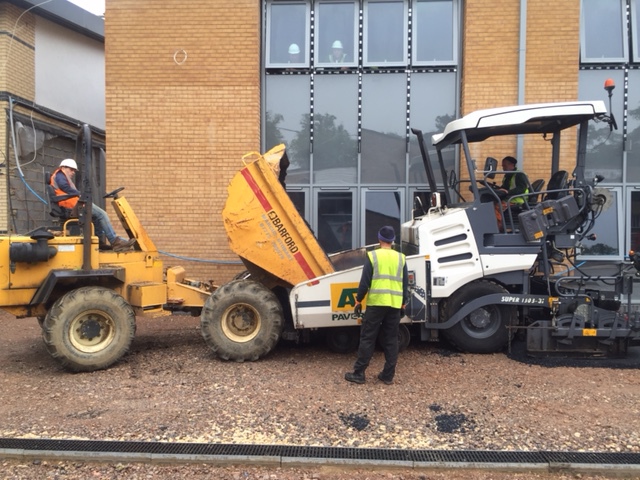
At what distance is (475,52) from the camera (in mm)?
8938

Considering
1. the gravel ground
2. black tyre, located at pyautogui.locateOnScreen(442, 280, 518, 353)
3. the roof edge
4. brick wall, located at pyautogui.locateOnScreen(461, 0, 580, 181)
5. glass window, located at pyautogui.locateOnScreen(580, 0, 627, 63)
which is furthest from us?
the roof edge

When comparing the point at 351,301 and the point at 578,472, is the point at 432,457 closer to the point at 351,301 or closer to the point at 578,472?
the point at 578,472

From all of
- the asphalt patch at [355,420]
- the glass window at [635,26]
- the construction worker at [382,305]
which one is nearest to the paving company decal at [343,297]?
the construction worker at [382,305]

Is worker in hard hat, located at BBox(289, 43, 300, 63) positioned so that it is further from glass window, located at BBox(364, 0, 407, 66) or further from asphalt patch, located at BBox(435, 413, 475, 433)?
asphalt patch, located at BBox(435, 413, 475, 433)

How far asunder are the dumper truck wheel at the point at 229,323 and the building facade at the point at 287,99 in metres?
3.09

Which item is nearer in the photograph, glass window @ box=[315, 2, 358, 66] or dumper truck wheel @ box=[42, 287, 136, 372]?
dumper truck wheel @ box=[42, 287, 136, 372]

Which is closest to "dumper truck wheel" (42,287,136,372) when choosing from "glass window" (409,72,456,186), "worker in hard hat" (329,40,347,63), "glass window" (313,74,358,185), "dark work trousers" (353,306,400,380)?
"dark work trousers" (353,306,400,380)

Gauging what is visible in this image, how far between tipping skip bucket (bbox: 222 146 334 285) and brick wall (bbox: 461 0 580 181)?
4016mm

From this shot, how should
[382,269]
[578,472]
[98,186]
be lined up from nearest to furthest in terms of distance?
[578,472] < [382,269] < [98,186]

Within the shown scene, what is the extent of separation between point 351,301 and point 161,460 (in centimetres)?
294

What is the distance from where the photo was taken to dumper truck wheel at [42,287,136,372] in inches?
229

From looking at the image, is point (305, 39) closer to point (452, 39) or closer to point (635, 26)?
point (452, 39)

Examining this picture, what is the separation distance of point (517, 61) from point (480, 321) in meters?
4.85

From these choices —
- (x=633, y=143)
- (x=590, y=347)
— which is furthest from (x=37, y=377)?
(x=633, y=143)
